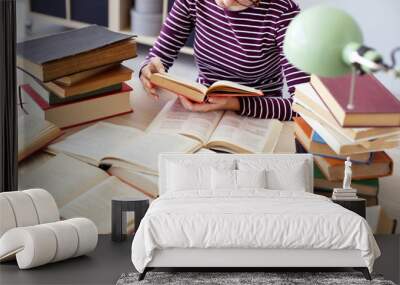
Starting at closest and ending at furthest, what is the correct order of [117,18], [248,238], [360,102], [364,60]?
[364,60], [360,102], [248,238], [117,18]

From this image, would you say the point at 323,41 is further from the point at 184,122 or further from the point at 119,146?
the point at 119,146

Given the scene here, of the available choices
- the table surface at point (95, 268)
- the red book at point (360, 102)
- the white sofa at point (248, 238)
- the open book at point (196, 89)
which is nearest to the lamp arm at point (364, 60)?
the red book at point (360, 102)

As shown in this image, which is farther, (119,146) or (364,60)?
(119,146)

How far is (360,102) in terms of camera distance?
13.3ft

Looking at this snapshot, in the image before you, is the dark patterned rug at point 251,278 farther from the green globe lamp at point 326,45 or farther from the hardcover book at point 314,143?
the green globe lamp at point 326,45

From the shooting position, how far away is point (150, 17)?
213 inches

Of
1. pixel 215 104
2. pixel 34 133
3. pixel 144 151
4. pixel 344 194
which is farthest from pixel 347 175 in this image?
pixel 34 133

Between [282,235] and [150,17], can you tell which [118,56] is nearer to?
[150,17]

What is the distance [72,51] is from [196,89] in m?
0.93

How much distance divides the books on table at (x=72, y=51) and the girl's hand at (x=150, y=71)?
0.15m

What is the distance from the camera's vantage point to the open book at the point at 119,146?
5.41m

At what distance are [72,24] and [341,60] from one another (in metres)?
4.21

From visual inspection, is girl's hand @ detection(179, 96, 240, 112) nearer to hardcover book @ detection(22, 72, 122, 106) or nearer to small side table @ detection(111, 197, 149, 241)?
hardcover book @ detection(22, 72, 122, 106)

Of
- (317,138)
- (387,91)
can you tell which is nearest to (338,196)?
(317,138)
